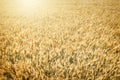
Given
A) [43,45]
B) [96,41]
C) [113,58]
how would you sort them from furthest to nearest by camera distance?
[96,41] → [43,45] → [113,58]

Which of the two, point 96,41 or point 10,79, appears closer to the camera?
point 10,79

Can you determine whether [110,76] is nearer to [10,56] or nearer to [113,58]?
[113,58]

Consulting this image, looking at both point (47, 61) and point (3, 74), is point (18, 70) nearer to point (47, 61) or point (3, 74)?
point (3, 74)

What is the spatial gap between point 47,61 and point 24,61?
360mm

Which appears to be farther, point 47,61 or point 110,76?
point 47,61

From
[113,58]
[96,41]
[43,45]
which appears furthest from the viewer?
[96,41]

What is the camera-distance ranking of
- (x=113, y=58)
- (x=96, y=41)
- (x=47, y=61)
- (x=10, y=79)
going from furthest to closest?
(x=96, y=41), (x=113, y=58), (x=47, y=61), (x=10, y=79)

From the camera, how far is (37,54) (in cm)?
271

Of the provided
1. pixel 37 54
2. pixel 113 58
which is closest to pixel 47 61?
pixel 37 54

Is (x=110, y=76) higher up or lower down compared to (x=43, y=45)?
lower down

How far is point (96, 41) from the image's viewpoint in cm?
343

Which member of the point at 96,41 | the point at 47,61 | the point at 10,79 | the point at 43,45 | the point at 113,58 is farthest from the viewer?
the point at 96,41

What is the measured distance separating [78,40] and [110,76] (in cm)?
135

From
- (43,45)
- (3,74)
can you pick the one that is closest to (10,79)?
(3,74)
